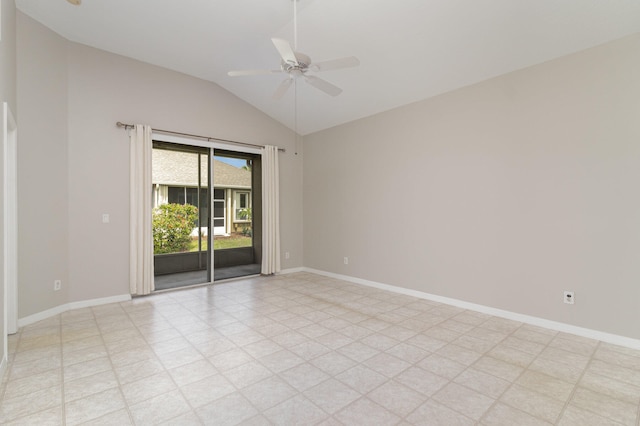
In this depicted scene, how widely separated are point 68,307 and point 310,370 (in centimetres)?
352

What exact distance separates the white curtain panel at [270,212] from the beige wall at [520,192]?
65.9 inches

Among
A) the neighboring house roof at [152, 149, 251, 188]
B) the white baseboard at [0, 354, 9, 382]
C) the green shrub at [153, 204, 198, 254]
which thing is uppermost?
the neighboring house roof at [152, 149, 251, 188]

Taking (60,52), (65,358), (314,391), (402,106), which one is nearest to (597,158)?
(402,106)

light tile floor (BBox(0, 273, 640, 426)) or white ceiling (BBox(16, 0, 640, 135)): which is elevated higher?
white ceiling (BBox(16, 0, 640, 135))

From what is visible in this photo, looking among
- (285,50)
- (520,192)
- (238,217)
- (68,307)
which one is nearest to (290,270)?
(238,217)

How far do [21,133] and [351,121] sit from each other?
448cm

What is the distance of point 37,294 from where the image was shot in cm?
359

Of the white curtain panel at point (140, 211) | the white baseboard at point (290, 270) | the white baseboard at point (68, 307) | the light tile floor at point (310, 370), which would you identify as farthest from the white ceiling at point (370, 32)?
the white baseboard at point (290, 270)

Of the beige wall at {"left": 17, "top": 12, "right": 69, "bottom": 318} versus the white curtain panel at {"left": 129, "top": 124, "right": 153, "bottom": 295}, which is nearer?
the beige wall at {"left": 17, "top": 12, "right": 69, "bottom": 318}

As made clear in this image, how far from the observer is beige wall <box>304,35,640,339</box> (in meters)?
2.92

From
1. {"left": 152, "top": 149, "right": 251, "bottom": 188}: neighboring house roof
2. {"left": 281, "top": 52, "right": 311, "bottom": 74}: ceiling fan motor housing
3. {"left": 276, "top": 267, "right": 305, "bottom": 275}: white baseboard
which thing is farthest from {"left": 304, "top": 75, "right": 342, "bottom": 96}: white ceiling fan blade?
{"left": 276, "top": 267, "right": 305, "bottom": 275}: white baseboard

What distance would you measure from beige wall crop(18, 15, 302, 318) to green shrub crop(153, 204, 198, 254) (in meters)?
1.68

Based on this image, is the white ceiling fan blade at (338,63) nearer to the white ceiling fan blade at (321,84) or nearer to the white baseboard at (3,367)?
the white ceiling fan blade at (321,84)

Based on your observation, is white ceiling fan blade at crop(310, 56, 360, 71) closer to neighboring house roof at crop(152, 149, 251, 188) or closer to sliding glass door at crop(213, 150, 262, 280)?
sliding glass door at crop(213, 150, 262, 280)
